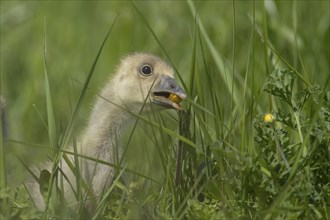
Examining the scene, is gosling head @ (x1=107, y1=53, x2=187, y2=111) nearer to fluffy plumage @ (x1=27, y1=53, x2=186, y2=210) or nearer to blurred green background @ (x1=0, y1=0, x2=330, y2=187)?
fluffy plumage @ (x1=27, y1=53, x2=186, y2=210)

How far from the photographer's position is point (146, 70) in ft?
17.8

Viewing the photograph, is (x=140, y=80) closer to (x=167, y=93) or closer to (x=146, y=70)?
(x=146, y=70)

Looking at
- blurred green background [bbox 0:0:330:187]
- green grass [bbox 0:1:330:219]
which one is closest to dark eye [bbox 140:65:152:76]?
green grass [bbox 0:1:330:219]

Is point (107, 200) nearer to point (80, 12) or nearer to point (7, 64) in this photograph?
point (7, 64)

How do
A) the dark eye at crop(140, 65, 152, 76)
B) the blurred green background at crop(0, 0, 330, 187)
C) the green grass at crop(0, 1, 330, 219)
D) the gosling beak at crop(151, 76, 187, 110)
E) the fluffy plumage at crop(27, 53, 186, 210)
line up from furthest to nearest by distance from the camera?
the blurred green background at crop(0, 0, 330, 187) < the dark eye at crop(140, 65, 152, 76) < the fluffy plumage at crop(27, 53, 186, 210) < the gosling beak at crop(151, 76, 187, 110) < the green grass at crop(0, 1, 330, 219)

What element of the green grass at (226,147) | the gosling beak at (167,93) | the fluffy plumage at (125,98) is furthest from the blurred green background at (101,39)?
the gosling beak at (167,93)

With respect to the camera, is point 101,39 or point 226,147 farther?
point 101,39

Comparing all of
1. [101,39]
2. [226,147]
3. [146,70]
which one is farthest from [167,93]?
[101,39]

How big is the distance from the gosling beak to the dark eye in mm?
113

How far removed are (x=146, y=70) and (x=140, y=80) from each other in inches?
2.4

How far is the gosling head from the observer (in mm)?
5250

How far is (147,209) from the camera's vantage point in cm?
409

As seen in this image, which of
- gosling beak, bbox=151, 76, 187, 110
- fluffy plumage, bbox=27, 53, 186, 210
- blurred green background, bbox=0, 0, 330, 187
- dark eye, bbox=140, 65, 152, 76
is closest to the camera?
gosling beak, bbox=151, 76, 187, 110

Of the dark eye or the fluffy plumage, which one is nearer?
the fluffy plumage
